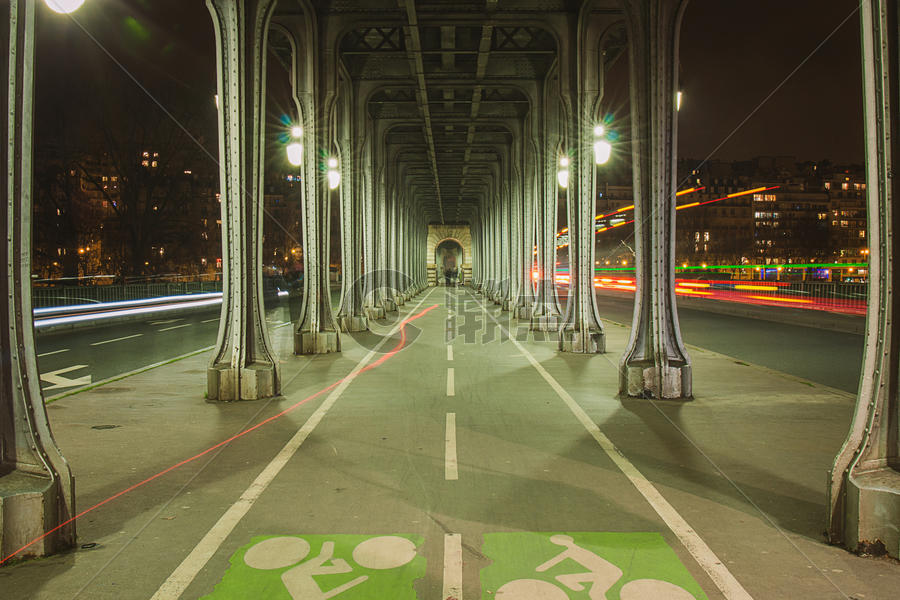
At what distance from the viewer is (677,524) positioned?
5.18m

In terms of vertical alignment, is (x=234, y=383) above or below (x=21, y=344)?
below

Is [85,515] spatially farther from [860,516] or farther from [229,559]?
[860,516]

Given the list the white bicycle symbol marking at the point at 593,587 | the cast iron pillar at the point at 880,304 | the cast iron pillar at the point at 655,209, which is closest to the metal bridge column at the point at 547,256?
the cast iron pillar at the point at 655,209

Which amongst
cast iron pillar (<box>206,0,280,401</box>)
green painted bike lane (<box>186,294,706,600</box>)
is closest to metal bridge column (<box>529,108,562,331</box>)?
cast iron pillar (<box>206,0,280,401</box>)

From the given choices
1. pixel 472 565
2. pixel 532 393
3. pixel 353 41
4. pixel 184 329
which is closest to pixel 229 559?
pixel 472 565

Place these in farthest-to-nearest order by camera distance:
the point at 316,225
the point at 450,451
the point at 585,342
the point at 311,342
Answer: the point at 316,225 → the point at 311,342 → the point at 585,342 → the point at 450,451

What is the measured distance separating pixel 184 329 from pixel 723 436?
2100 cm

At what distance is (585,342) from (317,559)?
12.7m

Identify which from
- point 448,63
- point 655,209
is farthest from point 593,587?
point 448,63

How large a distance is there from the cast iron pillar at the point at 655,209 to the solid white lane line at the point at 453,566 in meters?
6.42

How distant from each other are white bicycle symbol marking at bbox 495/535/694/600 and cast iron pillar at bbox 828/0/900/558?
159cm

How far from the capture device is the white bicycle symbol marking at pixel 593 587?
4.01 meters

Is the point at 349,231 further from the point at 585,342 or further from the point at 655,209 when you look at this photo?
the point at 655,209

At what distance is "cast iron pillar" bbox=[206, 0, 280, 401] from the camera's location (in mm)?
10281
